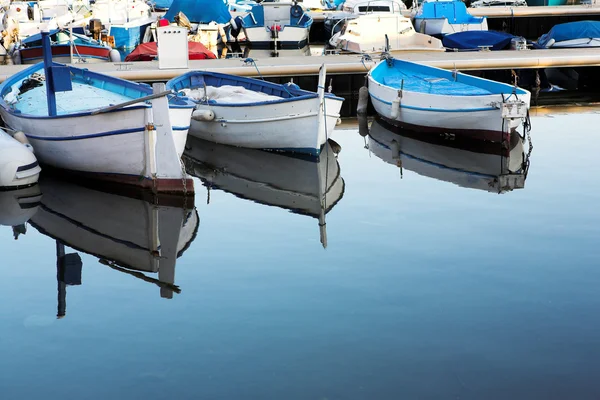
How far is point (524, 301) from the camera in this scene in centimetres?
953

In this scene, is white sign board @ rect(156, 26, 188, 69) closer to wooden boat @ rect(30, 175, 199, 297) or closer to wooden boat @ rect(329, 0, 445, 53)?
wooden boat @ rect(30, 175, 199, 297)

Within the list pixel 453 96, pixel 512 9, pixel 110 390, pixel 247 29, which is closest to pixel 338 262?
pixel 110 390

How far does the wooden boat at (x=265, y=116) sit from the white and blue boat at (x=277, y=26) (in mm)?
12118

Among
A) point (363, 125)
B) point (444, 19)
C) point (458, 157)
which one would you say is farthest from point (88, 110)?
point (444, 19)

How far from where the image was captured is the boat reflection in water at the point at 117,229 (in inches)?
433

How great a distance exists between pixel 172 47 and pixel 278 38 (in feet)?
34.9

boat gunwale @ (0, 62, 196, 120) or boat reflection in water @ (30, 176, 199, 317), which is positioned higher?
boat gunwale @ (0, 62, 196, 120)

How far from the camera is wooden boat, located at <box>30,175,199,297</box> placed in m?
11.2

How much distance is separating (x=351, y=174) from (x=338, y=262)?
477 centimetres

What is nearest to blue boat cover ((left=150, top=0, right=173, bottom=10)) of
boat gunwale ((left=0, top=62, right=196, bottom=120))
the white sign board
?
the white sign board

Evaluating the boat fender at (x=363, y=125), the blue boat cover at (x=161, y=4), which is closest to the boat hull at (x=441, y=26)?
the boat fender at (x=363, y=125)

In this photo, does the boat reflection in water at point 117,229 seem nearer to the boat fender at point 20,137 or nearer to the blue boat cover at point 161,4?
the boat fender at point 20,137

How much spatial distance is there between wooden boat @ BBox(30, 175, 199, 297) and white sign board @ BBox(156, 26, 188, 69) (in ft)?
15.9

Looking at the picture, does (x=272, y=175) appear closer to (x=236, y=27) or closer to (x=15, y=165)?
(x=15, y=165)
